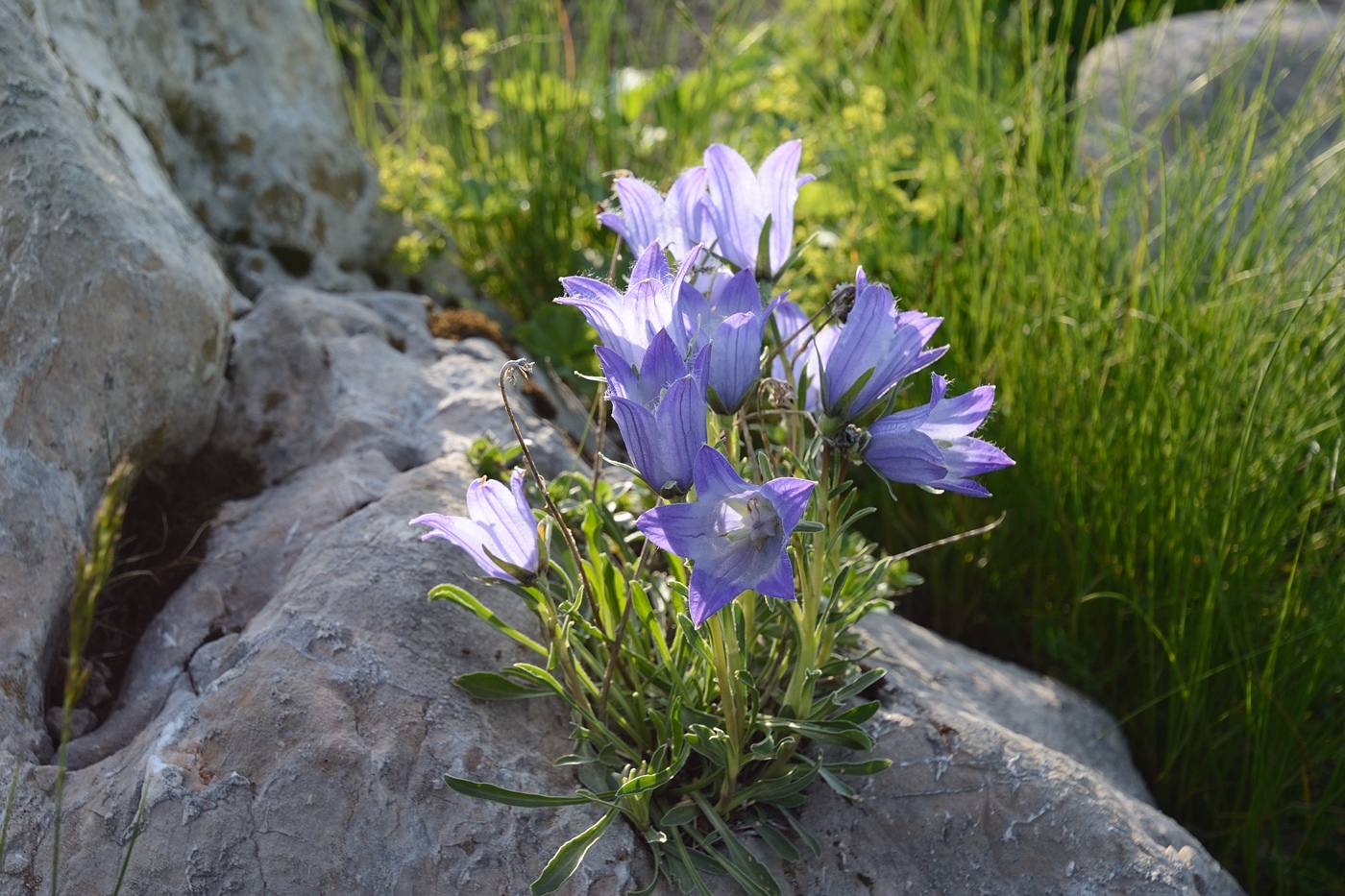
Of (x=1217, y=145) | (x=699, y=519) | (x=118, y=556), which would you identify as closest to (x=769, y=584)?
(x=699, y=519)

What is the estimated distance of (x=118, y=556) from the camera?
2264 millimetres

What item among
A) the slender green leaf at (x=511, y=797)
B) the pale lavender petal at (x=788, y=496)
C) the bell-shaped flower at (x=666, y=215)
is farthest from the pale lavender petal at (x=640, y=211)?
the slender green leaf at (x=511, y=797)

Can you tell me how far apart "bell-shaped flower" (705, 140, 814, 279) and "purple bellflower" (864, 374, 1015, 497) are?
37cm

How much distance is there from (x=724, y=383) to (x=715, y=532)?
255 mm

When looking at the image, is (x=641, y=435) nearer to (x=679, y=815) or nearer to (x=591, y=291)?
(x=591, y=291)

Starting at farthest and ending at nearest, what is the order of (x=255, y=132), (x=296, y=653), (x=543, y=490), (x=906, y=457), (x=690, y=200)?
(x=255, y=132) → (x=296, y=653) → (x=690, y=200) → (x=543, y=490) → (x=906, y=457)

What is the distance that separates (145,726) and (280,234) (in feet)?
6.07

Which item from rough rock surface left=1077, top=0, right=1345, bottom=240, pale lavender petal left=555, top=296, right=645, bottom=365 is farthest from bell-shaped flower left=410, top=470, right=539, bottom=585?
rough rock surface left=1077, top=0, right=1345, bottom=240

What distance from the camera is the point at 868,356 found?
157 cm

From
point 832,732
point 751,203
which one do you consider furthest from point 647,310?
point 832,732

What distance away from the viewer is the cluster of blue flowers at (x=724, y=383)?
52.9 inches

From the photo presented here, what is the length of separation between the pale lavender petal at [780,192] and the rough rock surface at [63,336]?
4.45ft

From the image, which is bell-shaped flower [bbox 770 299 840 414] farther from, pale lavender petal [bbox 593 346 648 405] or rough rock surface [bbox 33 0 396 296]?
rough rock surface [bbox 33 0 396 296]

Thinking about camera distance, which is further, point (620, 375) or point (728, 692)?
point (728, 692)
